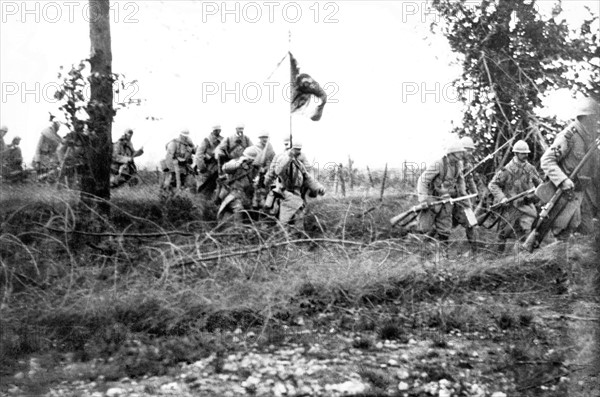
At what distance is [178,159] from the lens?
13742mm

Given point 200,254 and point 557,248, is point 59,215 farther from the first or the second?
point 557,248

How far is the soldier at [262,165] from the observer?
10812mm

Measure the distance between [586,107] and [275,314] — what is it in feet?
14.6

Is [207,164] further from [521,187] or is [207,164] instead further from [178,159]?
[521,187]

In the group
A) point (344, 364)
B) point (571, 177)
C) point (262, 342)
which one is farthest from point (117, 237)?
point (571, 177)

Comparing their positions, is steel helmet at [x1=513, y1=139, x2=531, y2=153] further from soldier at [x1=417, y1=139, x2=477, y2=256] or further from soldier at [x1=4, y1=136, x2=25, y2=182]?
soldier at [x1=4, y1=136, x2=25, y2=182]

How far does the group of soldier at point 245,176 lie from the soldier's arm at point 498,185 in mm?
2366

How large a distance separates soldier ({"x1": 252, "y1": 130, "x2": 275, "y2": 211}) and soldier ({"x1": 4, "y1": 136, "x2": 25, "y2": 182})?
3.32 metres

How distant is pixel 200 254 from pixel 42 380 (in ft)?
7.12

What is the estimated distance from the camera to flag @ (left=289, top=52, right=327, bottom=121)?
9375 millimetres

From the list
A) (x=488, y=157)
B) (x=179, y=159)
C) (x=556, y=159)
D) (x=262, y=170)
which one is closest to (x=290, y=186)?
(x=262, y=170)

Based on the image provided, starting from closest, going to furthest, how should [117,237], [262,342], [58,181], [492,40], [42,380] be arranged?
[42,380], [262,342], [117,237], [58,181], [492,40]

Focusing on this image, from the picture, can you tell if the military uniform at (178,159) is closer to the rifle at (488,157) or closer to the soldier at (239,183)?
the soldier at (239,183)

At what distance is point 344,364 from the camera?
238 inches
